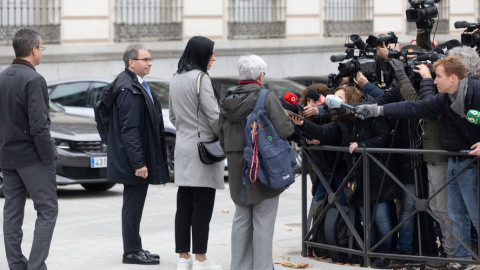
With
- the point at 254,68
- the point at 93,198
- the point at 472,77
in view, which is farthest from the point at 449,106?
the point at 93,198

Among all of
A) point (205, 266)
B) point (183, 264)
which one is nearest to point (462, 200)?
point (205, 266)

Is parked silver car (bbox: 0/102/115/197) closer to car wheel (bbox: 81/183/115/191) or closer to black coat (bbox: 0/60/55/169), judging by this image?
car wheel (bbox: 81/183/115/191)

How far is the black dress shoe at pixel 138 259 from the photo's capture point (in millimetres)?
8727

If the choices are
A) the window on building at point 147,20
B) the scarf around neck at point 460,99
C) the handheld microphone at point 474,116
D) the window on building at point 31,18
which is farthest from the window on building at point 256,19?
the handheld microphone at point 474,116

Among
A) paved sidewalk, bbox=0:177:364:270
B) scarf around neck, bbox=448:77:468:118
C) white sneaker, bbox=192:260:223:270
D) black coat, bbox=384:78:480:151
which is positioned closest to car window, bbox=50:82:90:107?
paved sidewalk, bbox=0:177:364:270

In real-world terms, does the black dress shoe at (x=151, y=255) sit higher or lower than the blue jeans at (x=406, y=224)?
lower

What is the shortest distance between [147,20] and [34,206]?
631 inches

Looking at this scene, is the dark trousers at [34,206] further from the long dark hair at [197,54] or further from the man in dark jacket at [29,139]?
the long dark hair at [197,54]

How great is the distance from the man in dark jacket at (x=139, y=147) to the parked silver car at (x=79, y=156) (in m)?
4.07

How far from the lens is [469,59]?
794cm

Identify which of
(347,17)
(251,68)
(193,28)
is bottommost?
(251,68)

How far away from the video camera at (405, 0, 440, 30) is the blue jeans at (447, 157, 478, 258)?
5.03ft

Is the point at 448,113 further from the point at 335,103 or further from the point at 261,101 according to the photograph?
the point at 261,101

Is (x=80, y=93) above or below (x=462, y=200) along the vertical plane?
above
